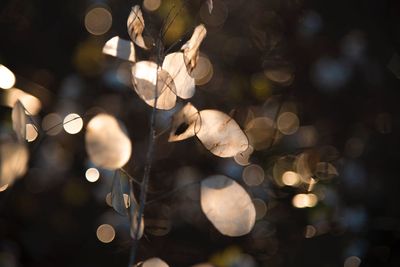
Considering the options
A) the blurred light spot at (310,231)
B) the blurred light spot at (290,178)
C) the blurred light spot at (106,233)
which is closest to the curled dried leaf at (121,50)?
the blurred light spot at (310,231)

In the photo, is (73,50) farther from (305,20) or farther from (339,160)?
(339,160)

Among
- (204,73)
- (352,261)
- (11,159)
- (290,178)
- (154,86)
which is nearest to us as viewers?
(11,159)

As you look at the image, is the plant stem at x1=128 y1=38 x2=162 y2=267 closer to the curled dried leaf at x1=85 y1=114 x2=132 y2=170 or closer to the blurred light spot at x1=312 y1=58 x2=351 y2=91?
the curled dried leaf at x1=85 y1=114 x2=132 y2=170

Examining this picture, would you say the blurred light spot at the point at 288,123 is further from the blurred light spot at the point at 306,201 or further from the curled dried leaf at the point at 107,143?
the curled dried leaf at the point at 107,143

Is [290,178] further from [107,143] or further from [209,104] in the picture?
[107,143]

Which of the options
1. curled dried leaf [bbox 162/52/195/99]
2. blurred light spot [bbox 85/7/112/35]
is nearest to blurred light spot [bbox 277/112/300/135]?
blurred light spot [bbox 85/7/112/35]

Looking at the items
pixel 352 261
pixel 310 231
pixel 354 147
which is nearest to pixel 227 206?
pixel 352 261
